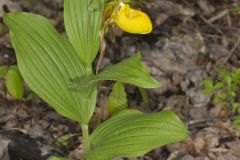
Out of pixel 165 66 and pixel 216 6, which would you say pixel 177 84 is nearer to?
pixel 165 66

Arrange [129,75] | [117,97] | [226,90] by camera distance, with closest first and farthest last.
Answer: [129,75] < [117,97] < [226,90]

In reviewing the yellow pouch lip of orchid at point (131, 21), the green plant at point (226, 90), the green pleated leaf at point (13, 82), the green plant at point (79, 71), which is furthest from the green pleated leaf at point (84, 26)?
the green plant at point (226, 90)

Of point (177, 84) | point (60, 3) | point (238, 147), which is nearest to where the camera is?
point (238, 147)

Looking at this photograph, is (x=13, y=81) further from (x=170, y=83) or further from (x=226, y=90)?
(x=226, y=90)

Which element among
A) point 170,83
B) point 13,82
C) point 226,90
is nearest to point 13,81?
point 13,82

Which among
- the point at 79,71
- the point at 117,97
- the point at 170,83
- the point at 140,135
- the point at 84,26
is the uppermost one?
the point at 84,26

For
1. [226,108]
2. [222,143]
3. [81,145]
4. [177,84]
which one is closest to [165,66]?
[177,84]

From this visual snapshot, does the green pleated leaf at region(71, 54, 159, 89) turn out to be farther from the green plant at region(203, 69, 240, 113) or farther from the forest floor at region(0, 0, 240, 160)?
the green plant at region(203, 69, 240, 113)

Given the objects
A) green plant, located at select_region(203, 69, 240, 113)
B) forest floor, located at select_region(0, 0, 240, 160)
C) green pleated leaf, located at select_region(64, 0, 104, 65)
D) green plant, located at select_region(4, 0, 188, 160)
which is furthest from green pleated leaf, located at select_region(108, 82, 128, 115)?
green plant, located at select_region(203, 69, 240, 113)
